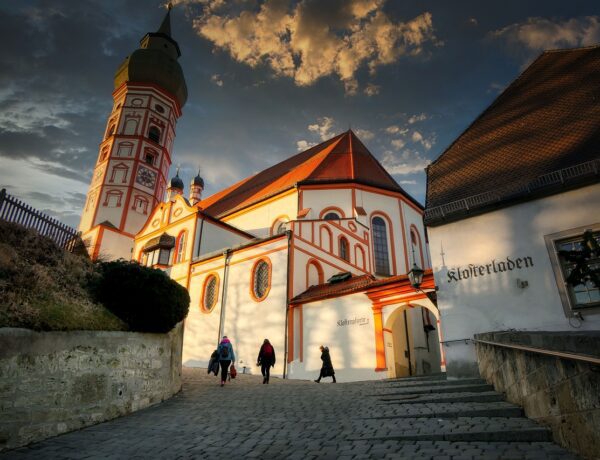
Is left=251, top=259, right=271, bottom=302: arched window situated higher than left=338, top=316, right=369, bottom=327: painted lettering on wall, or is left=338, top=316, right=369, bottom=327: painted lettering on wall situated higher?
left=251, top=259, right=271, bottom=302: arched window

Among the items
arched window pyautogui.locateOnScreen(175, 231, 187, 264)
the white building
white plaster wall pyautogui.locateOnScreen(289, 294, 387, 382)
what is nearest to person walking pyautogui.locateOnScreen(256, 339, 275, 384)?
white plaster wall pyautogui.locateOnScreen(289, 294, 387, 382)

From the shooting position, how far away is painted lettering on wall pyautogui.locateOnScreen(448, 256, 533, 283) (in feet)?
30.4

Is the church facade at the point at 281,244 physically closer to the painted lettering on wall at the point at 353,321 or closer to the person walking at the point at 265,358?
the painted lettering on wall at the point at 353,321

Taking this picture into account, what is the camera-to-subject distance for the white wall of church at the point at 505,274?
8758mm

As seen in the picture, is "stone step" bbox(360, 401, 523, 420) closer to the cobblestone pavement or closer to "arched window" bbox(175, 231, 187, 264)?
the cobblestone pavement

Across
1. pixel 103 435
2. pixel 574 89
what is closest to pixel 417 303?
pixel 574 89

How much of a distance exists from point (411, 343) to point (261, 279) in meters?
7.28

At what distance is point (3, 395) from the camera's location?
5.39m

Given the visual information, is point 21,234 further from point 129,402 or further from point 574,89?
point 574,89

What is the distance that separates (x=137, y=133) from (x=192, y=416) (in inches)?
1269

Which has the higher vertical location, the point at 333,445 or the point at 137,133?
the point at 137,133

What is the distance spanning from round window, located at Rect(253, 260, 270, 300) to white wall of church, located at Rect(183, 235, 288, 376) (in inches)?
9.5

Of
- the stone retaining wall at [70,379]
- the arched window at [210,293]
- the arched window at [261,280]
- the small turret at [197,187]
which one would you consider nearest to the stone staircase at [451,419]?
the stone retaining wall at [70,379]

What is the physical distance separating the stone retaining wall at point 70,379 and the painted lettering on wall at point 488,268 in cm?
731
